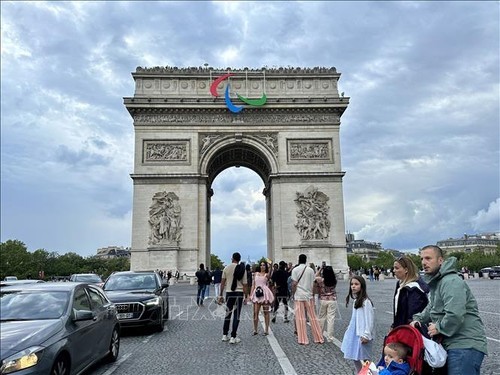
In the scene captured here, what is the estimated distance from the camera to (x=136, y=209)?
33188mm

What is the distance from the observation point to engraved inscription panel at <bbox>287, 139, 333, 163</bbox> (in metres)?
34.8

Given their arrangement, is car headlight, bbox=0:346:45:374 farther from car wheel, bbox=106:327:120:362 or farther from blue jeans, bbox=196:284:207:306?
blue jeans, bbox=196:284:207:306

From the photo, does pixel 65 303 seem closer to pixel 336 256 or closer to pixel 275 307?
pixel 275 307

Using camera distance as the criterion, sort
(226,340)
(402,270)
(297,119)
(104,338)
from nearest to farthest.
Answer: (402,270)
(104,338)
(226,340)
(297,119)

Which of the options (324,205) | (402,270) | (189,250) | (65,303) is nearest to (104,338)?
(65,303)

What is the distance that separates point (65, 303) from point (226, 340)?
4.09 meters

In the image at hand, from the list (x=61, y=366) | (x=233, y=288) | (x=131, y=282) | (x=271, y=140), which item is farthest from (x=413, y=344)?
(x=271, y=140)

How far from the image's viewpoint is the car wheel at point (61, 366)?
522 cm

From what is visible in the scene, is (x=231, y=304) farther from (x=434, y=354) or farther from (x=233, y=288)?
(x=434, y=354)

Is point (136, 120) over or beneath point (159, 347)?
over

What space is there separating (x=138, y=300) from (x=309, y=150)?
2599 cm

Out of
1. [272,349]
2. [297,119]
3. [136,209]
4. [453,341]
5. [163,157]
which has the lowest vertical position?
[272,349]

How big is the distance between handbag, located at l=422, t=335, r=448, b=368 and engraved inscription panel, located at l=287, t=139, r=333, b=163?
31300mm

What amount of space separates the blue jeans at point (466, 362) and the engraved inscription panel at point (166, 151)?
31693 mm
